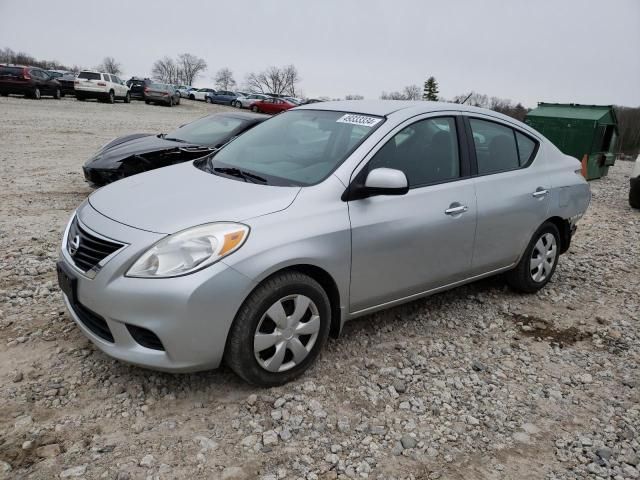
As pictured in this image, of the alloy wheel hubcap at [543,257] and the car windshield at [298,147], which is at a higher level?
the car windshield at [298,147]

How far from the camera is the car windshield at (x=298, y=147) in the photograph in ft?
10.8

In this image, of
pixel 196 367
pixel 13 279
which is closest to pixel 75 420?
pixel 196 367

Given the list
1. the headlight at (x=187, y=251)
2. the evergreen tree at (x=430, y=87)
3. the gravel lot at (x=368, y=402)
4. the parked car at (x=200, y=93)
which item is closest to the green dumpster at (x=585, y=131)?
the gravel lot at (x=368, y=402)

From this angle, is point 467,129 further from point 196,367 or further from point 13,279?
point 13,279

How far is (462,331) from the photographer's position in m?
3.99

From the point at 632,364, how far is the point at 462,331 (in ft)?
3.85

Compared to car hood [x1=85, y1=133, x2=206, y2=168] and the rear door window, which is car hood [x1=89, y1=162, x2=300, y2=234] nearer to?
the rear door window

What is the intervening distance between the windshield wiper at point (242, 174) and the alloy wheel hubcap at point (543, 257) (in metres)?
2.60

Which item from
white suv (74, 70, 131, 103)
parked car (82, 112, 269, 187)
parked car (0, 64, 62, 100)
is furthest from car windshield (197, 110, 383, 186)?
white suv (74, 70, 131, 103)

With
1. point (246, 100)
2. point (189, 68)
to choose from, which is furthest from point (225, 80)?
point (246, 100)

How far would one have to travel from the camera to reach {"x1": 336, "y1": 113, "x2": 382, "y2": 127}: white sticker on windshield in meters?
3.50

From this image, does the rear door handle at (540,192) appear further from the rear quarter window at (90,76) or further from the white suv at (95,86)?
the rear quarter window at (90,76)

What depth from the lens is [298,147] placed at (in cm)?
362

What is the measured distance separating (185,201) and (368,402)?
1.57m
